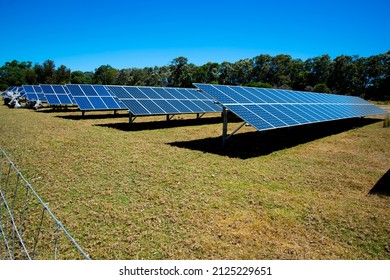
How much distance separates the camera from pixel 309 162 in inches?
405

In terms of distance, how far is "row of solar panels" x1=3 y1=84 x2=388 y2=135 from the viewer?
12.8m

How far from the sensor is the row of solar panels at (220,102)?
12789 millimetres

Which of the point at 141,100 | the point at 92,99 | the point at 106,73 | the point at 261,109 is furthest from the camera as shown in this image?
the point at 106,73

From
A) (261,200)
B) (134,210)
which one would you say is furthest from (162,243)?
(261,200)

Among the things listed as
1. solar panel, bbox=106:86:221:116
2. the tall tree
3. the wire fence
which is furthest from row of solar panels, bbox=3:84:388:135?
the tall tree

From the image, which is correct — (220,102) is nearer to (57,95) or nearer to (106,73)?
(57,95)

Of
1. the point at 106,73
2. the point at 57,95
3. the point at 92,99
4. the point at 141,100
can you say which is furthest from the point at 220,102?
the point at 106,73

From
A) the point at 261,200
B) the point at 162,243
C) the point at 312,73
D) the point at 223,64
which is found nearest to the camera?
the point at 162,243

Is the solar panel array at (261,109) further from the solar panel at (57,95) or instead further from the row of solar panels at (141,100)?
the solar panel at (57,95)

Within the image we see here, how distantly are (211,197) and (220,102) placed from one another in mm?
6623

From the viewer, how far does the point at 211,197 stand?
6.80 meters

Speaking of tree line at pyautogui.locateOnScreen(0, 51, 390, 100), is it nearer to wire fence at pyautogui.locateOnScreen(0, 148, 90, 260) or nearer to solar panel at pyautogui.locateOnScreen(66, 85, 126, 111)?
solar panel at pyautogui.locateOnScreen(66, 85, 126, 111)
